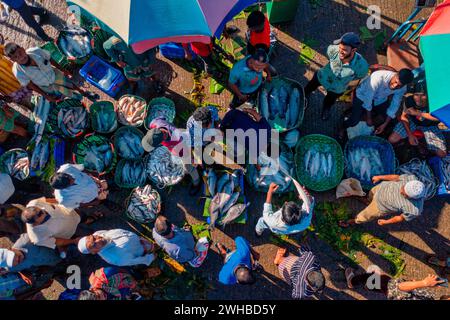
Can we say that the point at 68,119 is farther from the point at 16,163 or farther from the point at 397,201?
the point at 397,201

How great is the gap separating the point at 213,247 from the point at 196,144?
226cm

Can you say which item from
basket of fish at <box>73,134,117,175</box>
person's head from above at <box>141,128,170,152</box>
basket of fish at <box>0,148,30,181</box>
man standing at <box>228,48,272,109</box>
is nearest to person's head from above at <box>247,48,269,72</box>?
man standing at <box>228,48,272,109</box>

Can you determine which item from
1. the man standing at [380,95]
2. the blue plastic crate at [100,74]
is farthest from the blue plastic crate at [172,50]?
the man standing at [380,95]

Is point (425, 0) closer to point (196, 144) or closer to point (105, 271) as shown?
point (196, 144)

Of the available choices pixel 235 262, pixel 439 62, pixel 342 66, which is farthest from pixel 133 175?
pixel 439 62

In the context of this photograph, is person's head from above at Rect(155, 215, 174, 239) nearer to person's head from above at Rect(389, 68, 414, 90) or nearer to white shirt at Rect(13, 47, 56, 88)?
white shirt at Rect(13, 47, 56, 88)

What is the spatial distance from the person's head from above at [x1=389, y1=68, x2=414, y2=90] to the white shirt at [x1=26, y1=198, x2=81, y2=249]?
19.8 ft

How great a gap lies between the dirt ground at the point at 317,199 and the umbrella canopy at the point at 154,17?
2.45m

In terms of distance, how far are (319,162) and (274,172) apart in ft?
3.12

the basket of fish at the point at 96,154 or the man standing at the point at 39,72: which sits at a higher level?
the man standing at the point at 39,72

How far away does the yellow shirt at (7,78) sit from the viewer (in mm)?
6102

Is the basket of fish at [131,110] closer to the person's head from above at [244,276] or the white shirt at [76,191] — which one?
the white shirt at [76,191]
